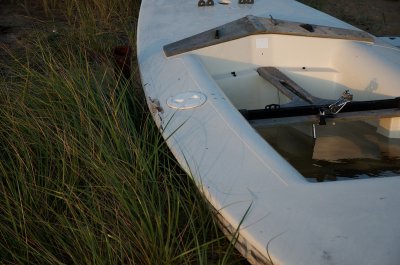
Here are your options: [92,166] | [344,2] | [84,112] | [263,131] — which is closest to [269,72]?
[263,131]

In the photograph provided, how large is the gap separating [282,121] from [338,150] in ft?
1.29

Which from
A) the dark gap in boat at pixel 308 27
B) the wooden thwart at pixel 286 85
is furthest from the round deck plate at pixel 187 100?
the dark gap in boat at pixel 308 27

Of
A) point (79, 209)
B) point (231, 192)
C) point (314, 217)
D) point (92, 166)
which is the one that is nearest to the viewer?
point (314, 217)

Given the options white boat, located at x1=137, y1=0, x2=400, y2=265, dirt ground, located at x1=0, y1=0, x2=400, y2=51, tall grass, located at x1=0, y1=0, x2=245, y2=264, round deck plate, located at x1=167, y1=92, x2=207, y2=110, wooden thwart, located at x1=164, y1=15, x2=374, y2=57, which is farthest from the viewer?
dirt ground, located at x1=0, y1=0, x2=400, y2=51

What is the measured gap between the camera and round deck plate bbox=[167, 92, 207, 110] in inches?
90.6

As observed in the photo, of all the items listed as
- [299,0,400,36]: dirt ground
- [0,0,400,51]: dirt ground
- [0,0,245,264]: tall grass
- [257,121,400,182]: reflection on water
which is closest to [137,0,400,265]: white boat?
[257,121,400,182]: reflection on water

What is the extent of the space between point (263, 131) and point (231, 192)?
1134 mm

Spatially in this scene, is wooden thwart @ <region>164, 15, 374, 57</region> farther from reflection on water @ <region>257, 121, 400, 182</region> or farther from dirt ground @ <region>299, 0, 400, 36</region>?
dirt ground @ <region>299, 0, 400, 36</region>

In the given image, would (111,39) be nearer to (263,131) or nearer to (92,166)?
(263,131)

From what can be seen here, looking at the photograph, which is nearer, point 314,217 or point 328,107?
point 314,217

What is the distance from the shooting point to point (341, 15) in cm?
616

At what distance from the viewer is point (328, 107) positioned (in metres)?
2.55

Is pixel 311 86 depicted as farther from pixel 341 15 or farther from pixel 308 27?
pixel 341 15

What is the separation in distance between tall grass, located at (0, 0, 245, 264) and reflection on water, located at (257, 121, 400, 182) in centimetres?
67
